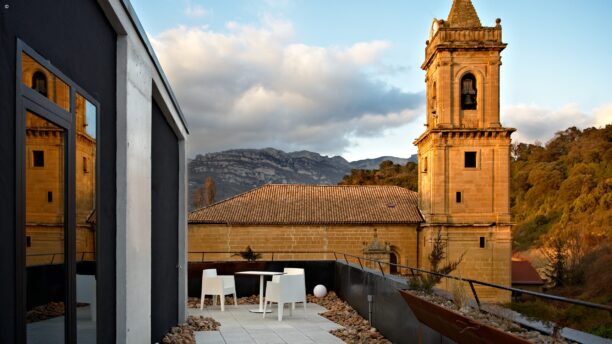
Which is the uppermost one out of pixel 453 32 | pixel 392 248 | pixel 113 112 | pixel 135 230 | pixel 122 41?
pixel 453 32

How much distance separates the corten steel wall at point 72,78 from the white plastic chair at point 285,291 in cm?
620

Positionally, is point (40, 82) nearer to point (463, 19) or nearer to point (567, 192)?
point (463, 19)

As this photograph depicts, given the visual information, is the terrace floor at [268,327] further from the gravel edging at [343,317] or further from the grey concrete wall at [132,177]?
the grey concrete wall at [132,177]

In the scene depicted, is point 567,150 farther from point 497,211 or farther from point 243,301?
point 243,301

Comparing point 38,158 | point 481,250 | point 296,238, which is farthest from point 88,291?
point 481,250

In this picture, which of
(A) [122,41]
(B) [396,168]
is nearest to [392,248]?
(A) [122,41]

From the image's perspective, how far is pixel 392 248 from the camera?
3116 cm

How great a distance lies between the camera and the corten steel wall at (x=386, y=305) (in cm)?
664

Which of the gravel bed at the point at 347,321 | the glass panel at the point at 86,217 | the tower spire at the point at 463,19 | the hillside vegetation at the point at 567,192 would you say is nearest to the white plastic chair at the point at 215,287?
the gravel bed at the point at 347,321

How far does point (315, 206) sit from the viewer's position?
3238 centimetres

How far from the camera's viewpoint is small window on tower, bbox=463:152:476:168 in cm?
3077

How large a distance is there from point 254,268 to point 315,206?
59.7 ft

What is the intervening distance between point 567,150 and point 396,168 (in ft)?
54.6

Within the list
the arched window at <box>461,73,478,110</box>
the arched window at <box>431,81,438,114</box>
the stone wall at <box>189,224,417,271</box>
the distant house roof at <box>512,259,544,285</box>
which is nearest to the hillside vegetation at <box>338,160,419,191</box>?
the distant house roof at <box>512,259,544,285</box>
